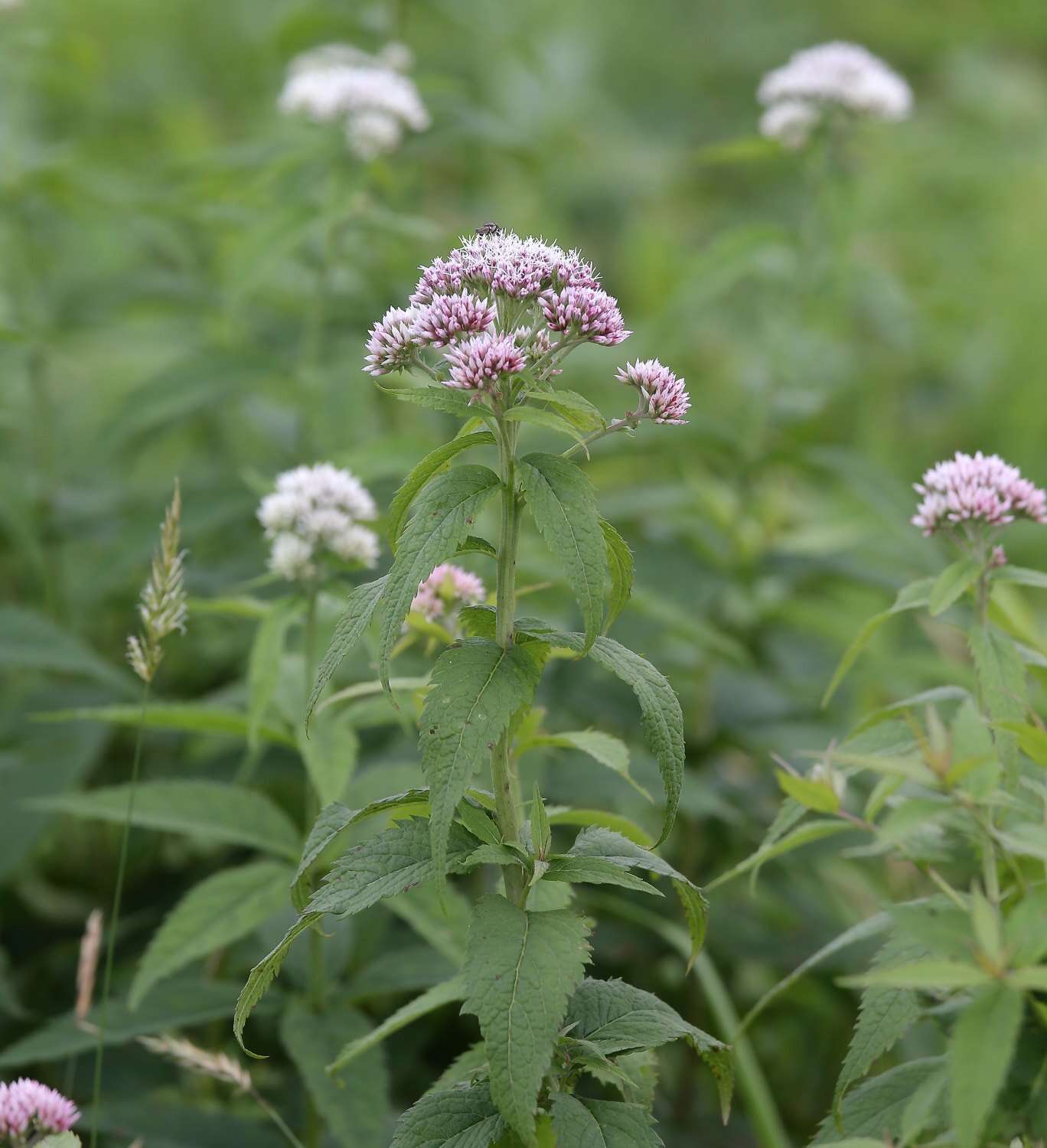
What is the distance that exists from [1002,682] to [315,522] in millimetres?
1213

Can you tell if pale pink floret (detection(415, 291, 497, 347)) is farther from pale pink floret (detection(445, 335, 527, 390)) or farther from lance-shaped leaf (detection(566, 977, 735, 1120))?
lance-shaped leaf (detection(566, 977, 735, 1120))

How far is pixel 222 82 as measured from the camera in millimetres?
7938

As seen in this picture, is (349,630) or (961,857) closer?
→ (349,630)

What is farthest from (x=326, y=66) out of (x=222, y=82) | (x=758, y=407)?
(x=222, y=82)

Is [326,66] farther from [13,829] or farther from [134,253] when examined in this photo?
[13,829]

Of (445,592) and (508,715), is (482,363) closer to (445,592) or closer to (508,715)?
(508,715)

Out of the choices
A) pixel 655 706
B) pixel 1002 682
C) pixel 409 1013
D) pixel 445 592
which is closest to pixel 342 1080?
pixel 409 1013

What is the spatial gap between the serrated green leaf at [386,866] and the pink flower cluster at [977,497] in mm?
822

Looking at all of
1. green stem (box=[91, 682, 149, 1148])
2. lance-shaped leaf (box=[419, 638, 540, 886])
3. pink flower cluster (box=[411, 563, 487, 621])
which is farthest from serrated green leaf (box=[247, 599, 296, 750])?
lance-shaped leaf (box=[419, 638, 540, 886])

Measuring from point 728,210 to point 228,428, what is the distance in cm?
494

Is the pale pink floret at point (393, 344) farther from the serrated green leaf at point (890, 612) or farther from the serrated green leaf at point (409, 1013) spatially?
the serrated green leaf at point (409, 1013)

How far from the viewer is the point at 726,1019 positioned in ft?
9.01

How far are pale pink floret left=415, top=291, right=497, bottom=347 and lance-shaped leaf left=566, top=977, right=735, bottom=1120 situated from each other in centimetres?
91

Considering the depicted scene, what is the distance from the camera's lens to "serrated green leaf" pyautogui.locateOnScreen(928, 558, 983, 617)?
1.76 meters
